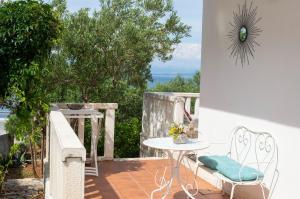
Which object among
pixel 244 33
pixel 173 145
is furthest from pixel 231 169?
pixel 244 33

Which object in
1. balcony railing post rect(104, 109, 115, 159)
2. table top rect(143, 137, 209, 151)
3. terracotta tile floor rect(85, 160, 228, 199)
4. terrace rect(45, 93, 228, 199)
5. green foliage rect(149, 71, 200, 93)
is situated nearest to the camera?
terrace rect(45, 93, 228, 199)

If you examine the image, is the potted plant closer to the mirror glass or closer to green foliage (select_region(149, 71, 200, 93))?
the mirror glass

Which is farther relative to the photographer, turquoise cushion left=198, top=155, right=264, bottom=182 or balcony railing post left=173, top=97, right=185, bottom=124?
balcony railing post left=173, top=97, right=185, bottom=124

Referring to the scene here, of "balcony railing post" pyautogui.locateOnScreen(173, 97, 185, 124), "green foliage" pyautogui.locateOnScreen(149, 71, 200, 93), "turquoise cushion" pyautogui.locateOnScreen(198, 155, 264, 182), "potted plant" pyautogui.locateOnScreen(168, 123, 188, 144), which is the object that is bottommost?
"turquoise cushion" pyautogui.locateOnScreen(198, 155, 264, 182)

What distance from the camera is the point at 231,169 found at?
430 centimetres

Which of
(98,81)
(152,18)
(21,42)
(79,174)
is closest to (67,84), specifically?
(98,81)

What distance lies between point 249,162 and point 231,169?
54 cm

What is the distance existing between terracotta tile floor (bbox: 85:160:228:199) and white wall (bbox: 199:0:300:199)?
65 centimetres

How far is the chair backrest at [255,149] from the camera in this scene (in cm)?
436

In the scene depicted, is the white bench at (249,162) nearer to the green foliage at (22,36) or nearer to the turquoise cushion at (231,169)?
the turquoise cushion at (231,169)

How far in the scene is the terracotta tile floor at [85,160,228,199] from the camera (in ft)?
16.8

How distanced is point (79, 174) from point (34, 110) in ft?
11.3

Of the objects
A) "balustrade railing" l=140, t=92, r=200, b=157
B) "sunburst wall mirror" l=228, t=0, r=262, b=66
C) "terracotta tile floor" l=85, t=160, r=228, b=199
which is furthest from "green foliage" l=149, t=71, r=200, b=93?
"sunburst wall mirror" l=228, t=0, r=262, b=66

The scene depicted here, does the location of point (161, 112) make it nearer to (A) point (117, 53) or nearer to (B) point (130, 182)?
(A) point (117, 53)
